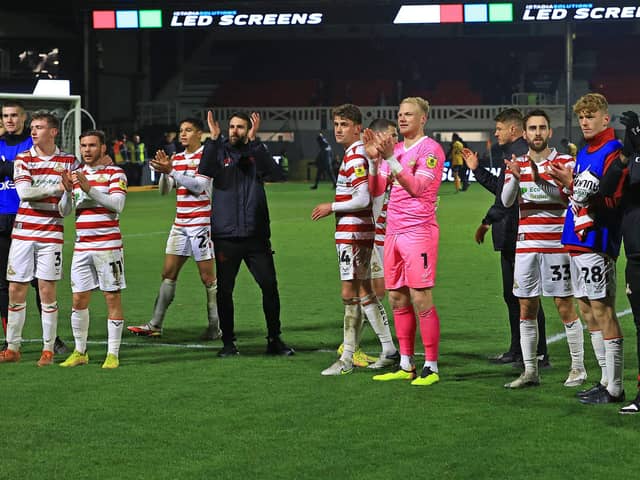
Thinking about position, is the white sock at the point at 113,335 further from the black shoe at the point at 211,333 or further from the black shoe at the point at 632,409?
the black shoe at the point at 632,409

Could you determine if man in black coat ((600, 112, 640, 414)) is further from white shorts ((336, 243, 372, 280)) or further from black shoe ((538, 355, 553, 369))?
white shorts ((336, 243, 372, 280))

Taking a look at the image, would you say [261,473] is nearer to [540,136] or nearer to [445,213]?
[540,136]

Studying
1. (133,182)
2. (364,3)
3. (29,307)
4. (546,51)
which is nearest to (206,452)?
(29,307)

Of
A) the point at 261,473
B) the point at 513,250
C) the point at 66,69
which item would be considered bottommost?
the point at 261,473

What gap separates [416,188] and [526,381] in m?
1.50

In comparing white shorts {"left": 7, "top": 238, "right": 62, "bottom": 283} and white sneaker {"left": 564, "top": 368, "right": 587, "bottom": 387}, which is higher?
white shorts {"left": 7, "top": 238, "right": 62, "bottom": 283}

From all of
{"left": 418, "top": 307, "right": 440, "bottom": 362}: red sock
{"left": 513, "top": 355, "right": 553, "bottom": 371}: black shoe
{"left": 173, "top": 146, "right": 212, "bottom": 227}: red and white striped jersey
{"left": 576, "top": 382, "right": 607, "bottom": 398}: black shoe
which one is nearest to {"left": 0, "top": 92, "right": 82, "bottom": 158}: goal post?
{"left": 173, "top": 146, "right": 212, "bottom": 227}: red and white striped jersey

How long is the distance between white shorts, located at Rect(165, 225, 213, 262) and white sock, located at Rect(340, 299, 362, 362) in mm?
2142

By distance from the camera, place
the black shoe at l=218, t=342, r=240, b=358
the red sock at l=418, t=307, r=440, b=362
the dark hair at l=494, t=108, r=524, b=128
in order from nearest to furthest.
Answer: the red sock at l=418, t=307, r=440, b=362, the dark hair at l=494, t=108, r=524, b=128, the black shoe at l=218, t=342, r=240, b=358

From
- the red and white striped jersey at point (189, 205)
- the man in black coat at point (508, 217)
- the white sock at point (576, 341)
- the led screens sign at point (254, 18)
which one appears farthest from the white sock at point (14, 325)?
the led screens sign at point (254, 18)

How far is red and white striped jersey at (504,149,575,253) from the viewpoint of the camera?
7648 millimetres

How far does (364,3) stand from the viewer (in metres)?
40.8

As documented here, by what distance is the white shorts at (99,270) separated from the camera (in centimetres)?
849

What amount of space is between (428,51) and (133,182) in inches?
719
